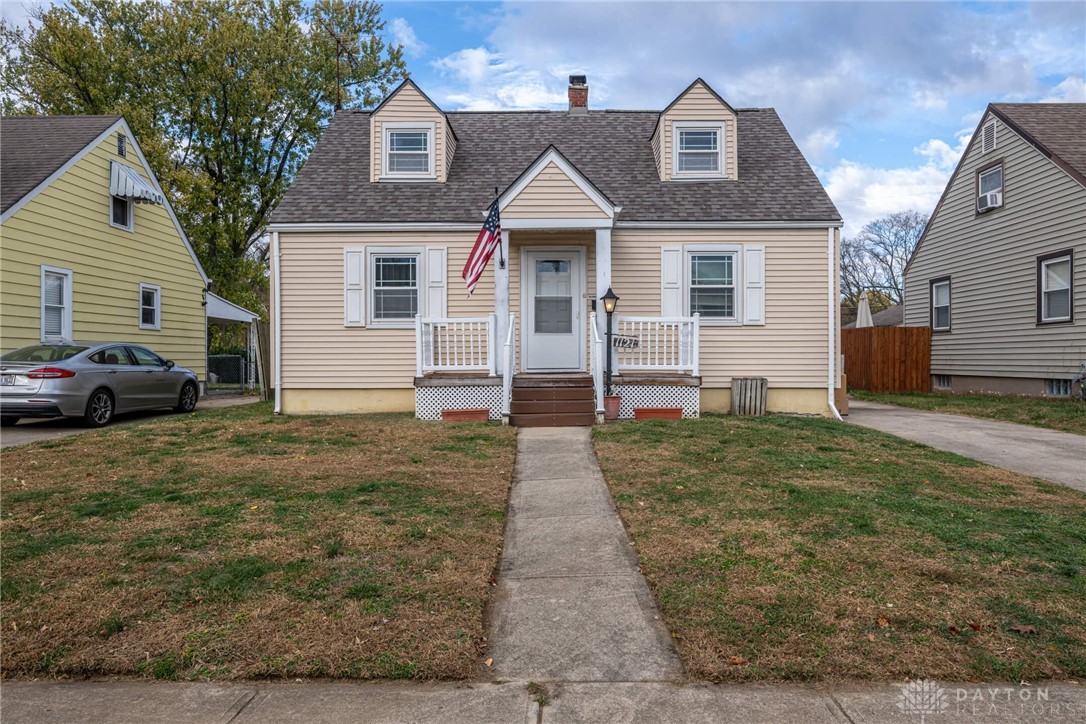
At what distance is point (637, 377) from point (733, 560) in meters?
6.82

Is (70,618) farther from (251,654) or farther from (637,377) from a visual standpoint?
(637,377)

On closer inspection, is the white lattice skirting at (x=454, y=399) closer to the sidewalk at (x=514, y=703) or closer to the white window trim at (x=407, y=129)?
the white window trim at (x=407, y=129)

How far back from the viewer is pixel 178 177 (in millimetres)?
Result: 22594

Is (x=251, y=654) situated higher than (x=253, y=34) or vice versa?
(x=253, y=34)

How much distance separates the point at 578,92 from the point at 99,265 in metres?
10.9

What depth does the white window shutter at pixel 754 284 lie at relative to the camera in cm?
1173

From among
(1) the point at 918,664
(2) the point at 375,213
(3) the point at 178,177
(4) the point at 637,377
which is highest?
(3) the point at 178,177

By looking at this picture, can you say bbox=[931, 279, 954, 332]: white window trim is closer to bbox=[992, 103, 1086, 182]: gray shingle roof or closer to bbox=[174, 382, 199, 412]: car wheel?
bbox=[992, 103, 1086, 182]: gray shingle roof

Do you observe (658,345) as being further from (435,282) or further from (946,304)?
(946,304)

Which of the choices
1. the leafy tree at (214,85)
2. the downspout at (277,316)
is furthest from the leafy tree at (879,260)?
the downspout at (277,316)

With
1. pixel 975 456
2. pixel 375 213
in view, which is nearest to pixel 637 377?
pixel 975 456

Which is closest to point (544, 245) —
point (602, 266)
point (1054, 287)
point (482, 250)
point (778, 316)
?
point (602, 266)

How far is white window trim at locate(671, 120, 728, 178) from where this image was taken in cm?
1244

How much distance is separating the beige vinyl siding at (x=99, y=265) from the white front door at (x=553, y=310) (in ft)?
29.9
